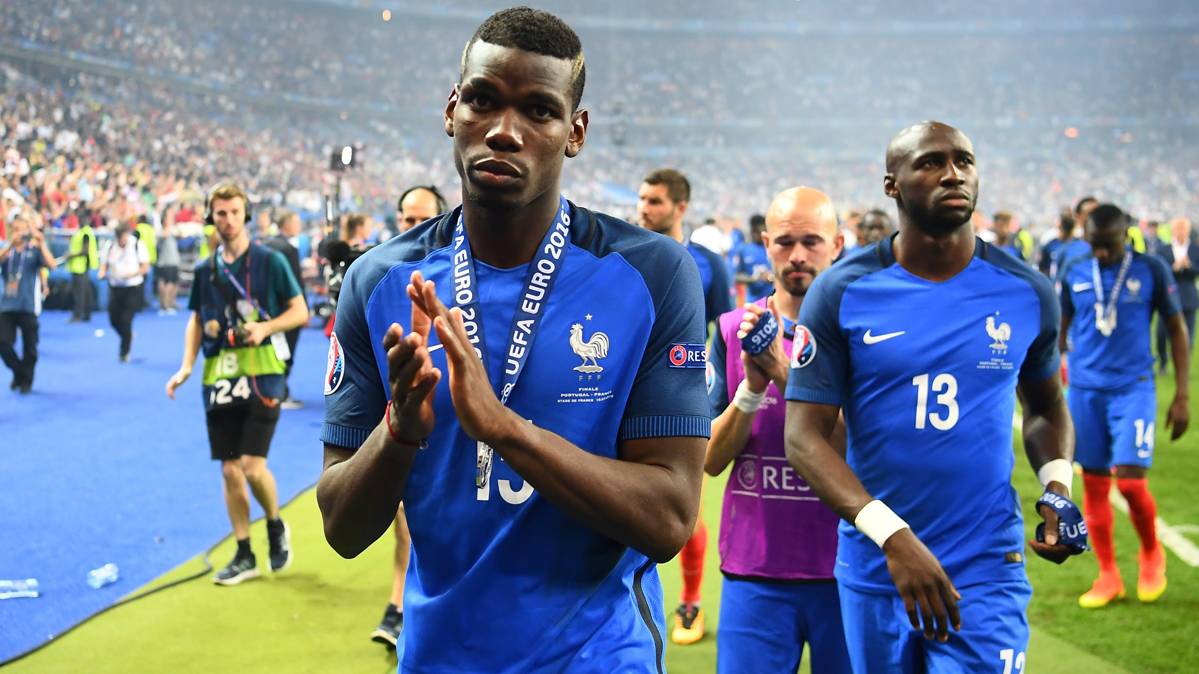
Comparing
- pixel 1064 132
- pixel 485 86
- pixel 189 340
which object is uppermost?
pixel 1064 132

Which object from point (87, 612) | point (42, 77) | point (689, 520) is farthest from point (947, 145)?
point (42, 77)

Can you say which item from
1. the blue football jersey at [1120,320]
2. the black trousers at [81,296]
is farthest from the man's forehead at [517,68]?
the black trousers at [81,296]

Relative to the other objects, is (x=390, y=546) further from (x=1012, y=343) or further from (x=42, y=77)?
(x=42, y=77)

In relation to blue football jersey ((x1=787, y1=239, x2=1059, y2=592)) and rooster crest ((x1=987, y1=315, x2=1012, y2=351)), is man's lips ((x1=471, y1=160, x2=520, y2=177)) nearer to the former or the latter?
blue football jersey ((x1=787, y1=239, x2=1059, y2=592))

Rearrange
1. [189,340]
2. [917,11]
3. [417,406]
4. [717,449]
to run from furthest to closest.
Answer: [917,11]
[189,340]
[717,449]
[417,406]

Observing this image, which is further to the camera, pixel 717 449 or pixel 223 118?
pixel 223 118

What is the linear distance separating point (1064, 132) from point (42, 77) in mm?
45163

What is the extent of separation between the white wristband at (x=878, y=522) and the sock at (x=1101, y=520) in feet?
13.1

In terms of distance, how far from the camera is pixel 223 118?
127ft

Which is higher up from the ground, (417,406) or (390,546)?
(417,406)

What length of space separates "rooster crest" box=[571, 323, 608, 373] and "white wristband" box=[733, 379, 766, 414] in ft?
5.94

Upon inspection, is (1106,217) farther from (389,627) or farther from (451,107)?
(451,107)

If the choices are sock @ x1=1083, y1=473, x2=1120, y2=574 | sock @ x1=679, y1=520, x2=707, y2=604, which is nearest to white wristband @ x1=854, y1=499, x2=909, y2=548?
sock @ x1=679, y1=520, x2=707, y2=604

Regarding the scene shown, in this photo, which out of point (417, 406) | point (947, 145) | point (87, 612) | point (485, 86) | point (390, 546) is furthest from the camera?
point (390, 546)
